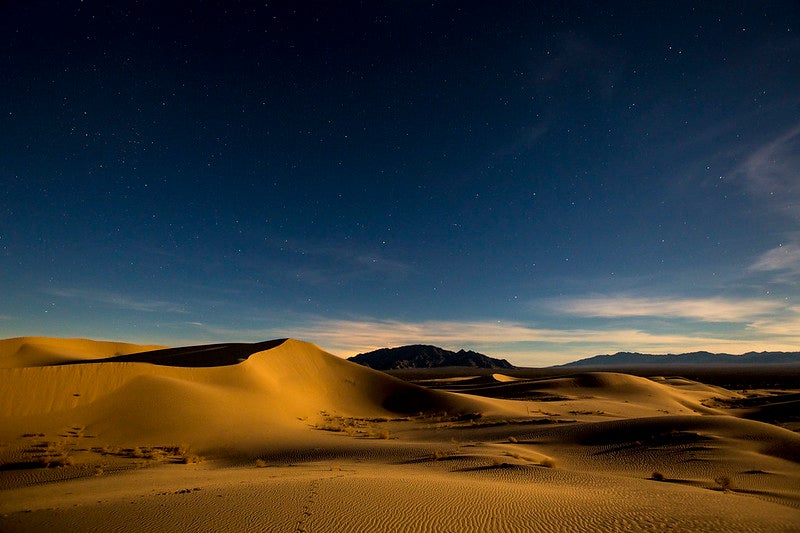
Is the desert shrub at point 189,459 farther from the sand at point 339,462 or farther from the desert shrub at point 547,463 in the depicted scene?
the desert shrub at point 547,463

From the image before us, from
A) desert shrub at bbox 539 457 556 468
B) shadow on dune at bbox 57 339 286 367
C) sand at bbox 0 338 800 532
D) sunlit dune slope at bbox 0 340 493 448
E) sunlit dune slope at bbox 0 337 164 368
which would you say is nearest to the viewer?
sand at bbox 0 338 800 532

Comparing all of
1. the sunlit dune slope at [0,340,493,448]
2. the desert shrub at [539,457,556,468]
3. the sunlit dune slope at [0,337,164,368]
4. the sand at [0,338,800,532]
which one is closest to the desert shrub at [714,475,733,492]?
the sand at [0,338,800,532]

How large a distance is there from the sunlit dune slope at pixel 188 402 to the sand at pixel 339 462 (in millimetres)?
97

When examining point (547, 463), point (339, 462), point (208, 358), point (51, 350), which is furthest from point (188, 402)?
point (51, 350)

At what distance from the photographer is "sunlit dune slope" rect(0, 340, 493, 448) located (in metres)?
17.9

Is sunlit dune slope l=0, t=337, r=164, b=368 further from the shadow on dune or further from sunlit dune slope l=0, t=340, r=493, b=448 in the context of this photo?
sunlit dune slope l=0, t=340, r=493, b=448

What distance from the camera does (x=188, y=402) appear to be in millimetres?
21594

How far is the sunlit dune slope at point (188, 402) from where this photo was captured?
706 inches

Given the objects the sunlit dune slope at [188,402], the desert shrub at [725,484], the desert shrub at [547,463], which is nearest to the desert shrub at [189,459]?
the sunlit dune slope at [188,402]

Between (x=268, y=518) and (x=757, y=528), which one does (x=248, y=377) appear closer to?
(x=268, y=518)

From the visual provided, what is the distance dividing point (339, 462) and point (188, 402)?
37.7 ft

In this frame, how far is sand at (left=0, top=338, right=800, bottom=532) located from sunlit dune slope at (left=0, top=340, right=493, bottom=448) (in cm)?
10

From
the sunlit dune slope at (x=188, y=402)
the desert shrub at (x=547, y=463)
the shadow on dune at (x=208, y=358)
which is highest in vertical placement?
the shadow on dune at (x=208, y=358)

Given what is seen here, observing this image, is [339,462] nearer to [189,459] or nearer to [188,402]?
[189,459]
